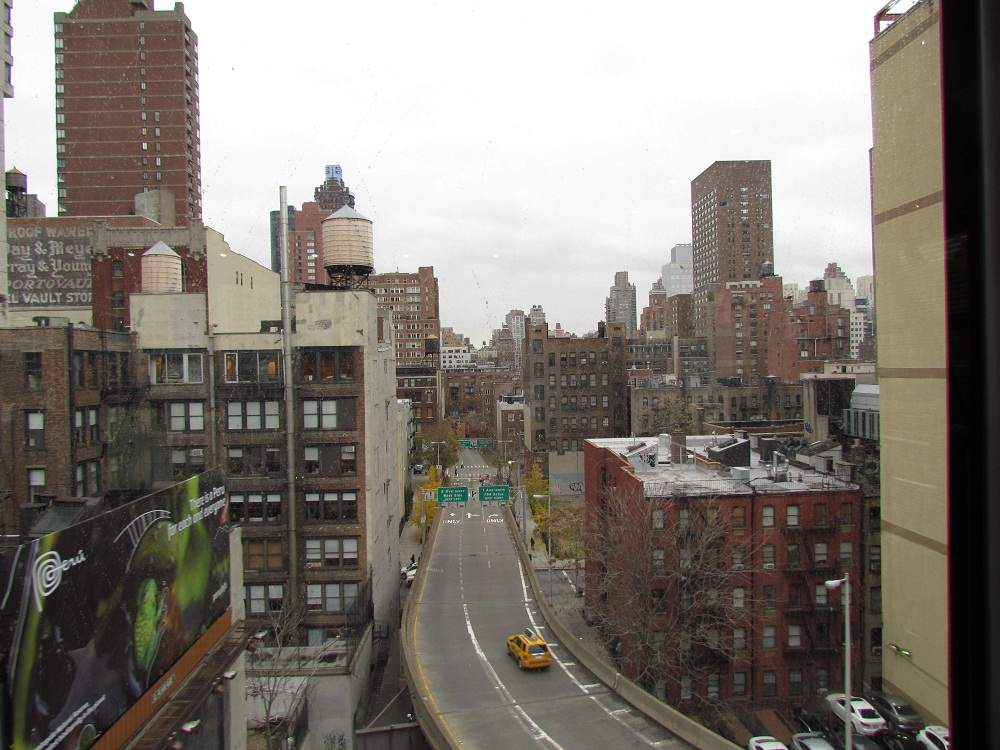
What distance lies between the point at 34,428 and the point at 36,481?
88 cm

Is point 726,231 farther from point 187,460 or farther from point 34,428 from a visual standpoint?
point 34,428

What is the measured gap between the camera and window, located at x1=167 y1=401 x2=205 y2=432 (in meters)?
12.5

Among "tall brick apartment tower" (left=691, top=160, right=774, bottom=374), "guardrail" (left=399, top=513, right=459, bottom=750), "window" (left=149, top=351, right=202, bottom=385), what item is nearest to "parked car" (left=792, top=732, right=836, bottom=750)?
"guardrail" (left=399, top=513, right=459, bottom=750)

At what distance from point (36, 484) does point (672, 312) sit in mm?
45127

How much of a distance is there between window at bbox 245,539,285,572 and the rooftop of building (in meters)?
6.25

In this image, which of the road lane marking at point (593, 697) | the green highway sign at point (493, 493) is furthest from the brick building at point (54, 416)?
the green highway sign at point (493, 493)

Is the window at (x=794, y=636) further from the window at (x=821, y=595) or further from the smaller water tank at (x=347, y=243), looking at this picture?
the smaller water tank at (x=347, y=243)

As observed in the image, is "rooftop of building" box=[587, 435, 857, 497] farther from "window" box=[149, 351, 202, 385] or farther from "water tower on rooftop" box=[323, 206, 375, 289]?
"window" box=[149, 351, 202, 385]

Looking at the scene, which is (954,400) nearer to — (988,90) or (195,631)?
(988,90)

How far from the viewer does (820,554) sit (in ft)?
31.1

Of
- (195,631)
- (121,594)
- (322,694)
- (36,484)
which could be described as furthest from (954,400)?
(322,694)

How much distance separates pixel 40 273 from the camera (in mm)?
14844

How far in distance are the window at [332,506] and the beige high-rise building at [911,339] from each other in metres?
10.9

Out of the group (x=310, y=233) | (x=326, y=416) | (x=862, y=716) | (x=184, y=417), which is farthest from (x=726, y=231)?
(x=862, y=716)
